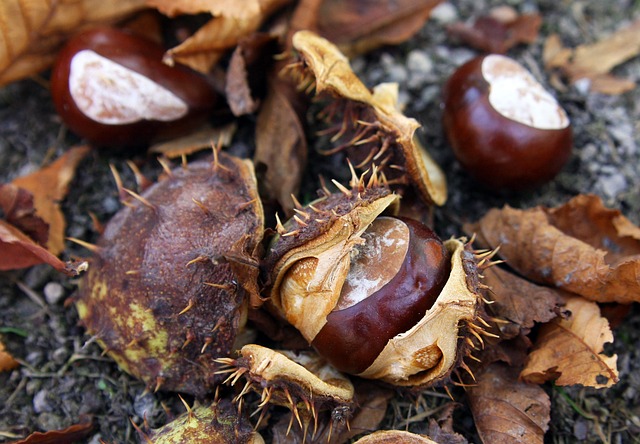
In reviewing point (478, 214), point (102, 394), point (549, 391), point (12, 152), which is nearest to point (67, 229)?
point (12, 152)

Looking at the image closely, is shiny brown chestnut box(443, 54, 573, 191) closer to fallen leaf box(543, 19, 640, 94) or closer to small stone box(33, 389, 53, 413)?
fallen leaf box(543, 19, 640, 94)

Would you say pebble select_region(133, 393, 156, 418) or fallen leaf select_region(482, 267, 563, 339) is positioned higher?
fallen leaf select_region(482, 267, 563, 339)

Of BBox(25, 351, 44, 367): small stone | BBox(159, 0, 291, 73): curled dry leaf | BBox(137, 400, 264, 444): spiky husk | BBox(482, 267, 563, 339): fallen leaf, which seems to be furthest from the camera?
BBox(159, 0, 291, 73): curled dry leaf

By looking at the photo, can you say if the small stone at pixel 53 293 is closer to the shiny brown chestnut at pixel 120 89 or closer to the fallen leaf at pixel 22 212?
the fallen leaf at pixel 22 212

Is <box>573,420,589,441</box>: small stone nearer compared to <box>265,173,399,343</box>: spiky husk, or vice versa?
<box>265,173,399,343</box>: spiky husk

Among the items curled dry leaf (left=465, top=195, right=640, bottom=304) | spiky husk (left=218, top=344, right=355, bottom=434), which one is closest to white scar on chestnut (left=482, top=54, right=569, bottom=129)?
curled dry leaf (left=465, top=195, right=640, bottom=304)

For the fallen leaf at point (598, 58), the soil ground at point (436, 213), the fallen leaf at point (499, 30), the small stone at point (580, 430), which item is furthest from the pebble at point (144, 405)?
the fallen leaf at point (598, 58)

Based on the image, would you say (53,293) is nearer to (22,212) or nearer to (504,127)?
(22,212)
